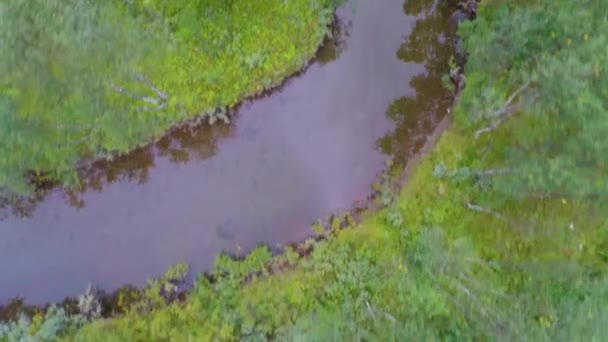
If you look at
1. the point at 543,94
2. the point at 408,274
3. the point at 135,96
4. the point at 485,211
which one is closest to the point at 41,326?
the point at 135,96

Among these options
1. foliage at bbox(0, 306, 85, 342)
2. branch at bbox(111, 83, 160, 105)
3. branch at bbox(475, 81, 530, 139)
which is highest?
branch at bbox(111, 83, 160, 105)

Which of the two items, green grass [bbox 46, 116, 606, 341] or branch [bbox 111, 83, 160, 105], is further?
branch [bbox 111, 83, 160, 105]

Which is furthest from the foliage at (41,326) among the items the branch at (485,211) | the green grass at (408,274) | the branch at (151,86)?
the branch at (485,211)

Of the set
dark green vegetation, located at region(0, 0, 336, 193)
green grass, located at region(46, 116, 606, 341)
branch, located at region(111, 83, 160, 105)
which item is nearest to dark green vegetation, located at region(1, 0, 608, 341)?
green grass, located at region(46, 116, 606, 341)

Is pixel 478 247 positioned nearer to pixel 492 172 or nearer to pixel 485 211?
pixel 485 211

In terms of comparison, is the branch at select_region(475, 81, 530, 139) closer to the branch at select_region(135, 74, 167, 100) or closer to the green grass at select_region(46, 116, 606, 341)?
the green grass at select_region(46, 116, 606, 341)

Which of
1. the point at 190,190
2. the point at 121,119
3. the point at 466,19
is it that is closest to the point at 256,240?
the point at 190,190
